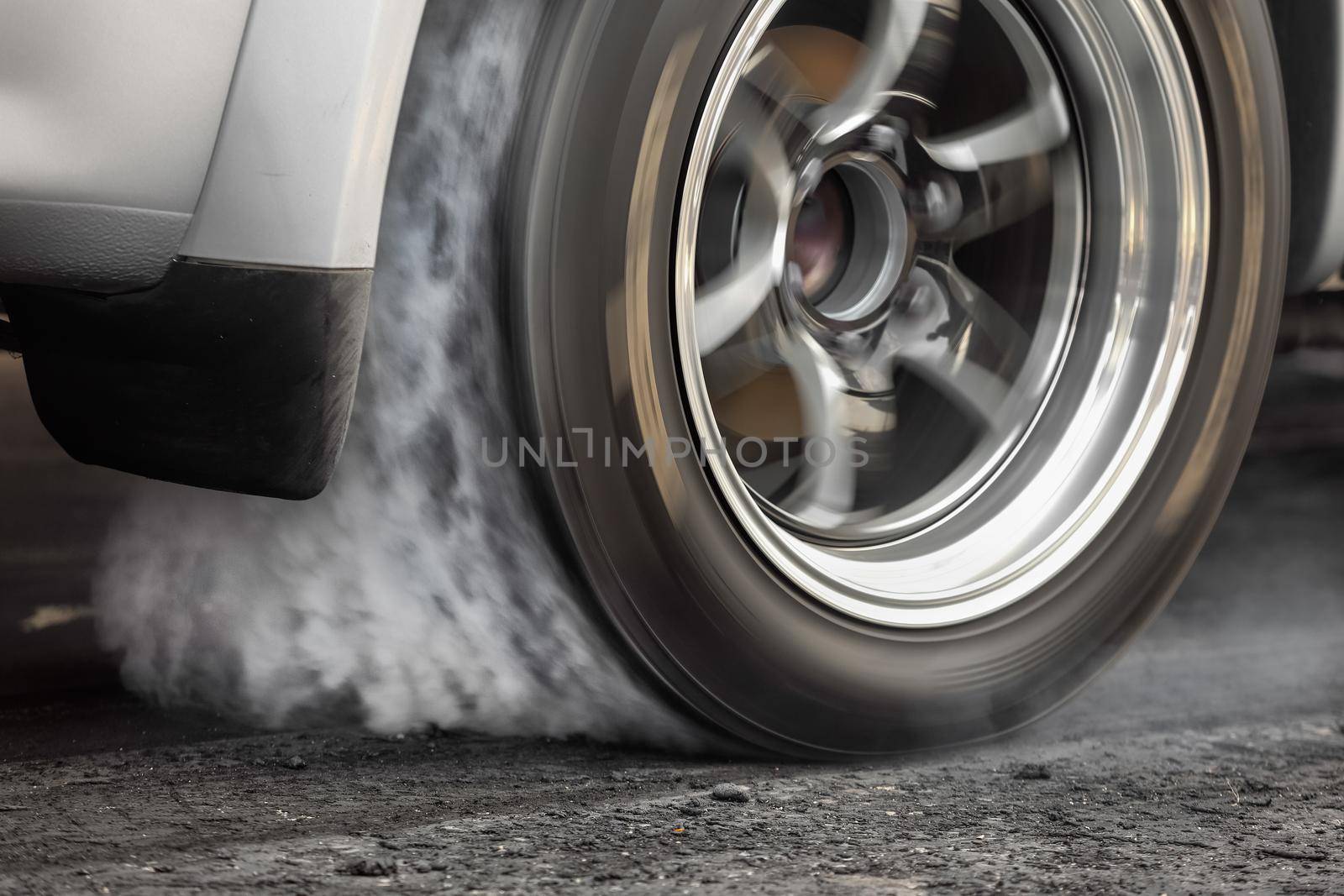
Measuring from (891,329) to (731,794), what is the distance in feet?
2.32

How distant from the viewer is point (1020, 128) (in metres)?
1.74

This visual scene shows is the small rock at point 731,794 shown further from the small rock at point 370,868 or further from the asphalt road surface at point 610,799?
the small rock at point 370,868

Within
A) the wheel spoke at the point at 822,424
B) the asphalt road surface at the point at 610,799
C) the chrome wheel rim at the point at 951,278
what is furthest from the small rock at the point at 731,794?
the wheel spoke at the point at 822,424

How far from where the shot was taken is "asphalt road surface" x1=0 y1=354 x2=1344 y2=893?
3.70ft

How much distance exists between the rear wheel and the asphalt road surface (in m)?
0.11

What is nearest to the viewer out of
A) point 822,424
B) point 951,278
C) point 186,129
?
point 186,129

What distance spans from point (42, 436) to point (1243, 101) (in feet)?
5.53

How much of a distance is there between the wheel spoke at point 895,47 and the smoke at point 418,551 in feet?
1.73

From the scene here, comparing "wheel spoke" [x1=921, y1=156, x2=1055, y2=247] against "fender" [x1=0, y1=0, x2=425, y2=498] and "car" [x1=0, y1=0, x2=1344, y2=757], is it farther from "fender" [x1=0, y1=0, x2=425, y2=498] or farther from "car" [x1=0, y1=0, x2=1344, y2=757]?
"fender" [x1=0, y1=0, x2=425, y2=498]

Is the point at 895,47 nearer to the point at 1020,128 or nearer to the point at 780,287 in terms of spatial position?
the point at 1020,128

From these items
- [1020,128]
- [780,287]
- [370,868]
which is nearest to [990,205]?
[1020,128]

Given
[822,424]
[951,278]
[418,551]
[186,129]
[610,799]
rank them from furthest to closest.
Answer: [951,278] → [822,424] → [418,551] → [610,799] → [186,129]

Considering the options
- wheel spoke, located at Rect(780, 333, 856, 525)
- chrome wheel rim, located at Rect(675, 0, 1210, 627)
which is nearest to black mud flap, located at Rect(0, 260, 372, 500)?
chrome wheel rim, located at Rect(675, 0, 1210, 627)

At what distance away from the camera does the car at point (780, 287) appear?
1099 millimetres
